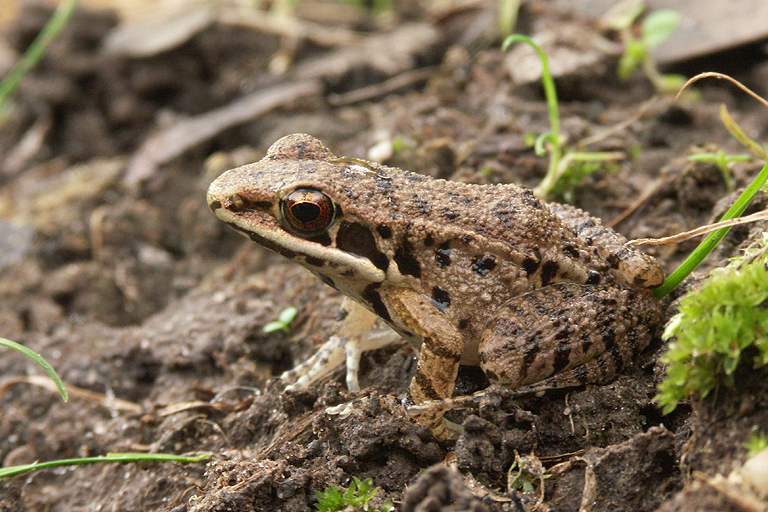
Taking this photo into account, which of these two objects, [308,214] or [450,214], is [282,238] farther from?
[450,214]

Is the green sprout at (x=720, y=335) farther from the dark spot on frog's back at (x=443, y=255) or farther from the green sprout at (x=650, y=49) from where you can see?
the green sprout at (x=650, y=49)

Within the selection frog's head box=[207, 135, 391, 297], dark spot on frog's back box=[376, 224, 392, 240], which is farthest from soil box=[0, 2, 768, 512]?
dark spot on frog's back box=[376, 224, 392, 240]

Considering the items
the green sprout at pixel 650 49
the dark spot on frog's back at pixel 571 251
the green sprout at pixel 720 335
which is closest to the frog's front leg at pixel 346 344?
the dark spot on frog's back at pixel 571 251

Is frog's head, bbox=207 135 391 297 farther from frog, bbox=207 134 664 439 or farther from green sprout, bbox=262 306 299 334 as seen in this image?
green sprout, bbox=262 306 299 334

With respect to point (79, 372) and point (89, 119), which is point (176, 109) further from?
point (79, 372)

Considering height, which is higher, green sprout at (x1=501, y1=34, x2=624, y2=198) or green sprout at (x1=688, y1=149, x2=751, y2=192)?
green sprout at (x1=501, y1=34, x2=624, y2=198)

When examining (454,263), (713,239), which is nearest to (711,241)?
(713,239)

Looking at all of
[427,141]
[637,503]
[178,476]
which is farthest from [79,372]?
[637,503]

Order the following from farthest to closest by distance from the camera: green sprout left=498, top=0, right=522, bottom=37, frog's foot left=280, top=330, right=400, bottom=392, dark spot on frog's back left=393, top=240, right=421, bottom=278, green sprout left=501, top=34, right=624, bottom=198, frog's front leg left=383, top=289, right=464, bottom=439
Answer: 1. green sprout left=498, top=0, right=522, bottom=37
2. green sprout left=501, top=34, right=624, bottom=198
3. frog's foot left=280, top=330, right=400, bottom=392
4. dark spot on frog's back left=393, top=240, right=421, bottom=278
5. frog's front leg left=383, top=289, right=464, bottom=439
